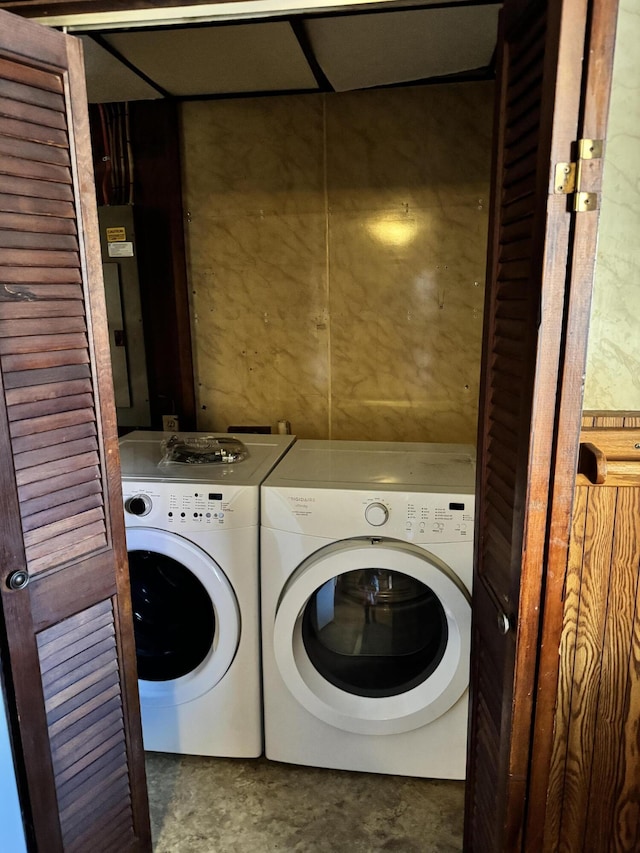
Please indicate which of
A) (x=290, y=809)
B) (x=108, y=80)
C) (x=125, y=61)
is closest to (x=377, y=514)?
(x=290, y=809)

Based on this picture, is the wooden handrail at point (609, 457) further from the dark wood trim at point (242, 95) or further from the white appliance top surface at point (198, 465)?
the dark wood trim at point (242, 95)

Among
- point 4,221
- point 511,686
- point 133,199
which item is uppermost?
point 133,199

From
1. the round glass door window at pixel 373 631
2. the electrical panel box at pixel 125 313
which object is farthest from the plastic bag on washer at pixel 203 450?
the round glass door window at pixel 373 631

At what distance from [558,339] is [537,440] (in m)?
0.16

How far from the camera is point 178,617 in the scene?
194 centimetres

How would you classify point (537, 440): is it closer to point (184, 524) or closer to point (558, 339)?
point (558, 339)

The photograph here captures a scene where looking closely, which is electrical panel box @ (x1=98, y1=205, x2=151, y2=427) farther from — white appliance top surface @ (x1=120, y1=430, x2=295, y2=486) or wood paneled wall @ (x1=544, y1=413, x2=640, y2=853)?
wood paneled wall @ (x1=544, y1=413, x2=640, y2=853)

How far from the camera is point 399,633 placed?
185 centimetres

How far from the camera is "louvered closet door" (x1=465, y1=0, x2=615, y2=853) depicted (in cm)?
90

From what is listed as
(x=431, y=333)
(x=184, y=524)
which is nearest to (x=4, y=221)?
(x=184, y=524)

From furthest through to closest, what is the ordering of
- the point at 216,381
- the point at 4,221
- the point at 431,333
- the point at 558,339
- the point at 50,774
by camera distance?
1. the point at 216,381
2. the point at 431,333
3. the point at 50,774
4. the point at 4,221
5. the point at 558,339

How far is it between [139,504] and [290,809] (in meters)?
1.02

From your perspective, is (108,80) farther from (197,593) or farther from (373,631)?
(373,631)

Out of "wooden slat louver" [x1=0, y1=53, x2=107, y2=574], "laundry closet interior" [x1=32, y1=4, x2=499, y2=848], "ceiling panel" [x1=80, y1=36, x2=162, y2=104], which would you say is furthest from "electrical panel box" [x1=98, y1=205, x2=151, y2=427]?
"wooden slat louver" [x1=0, y1=53, x2=107, y2=574]
